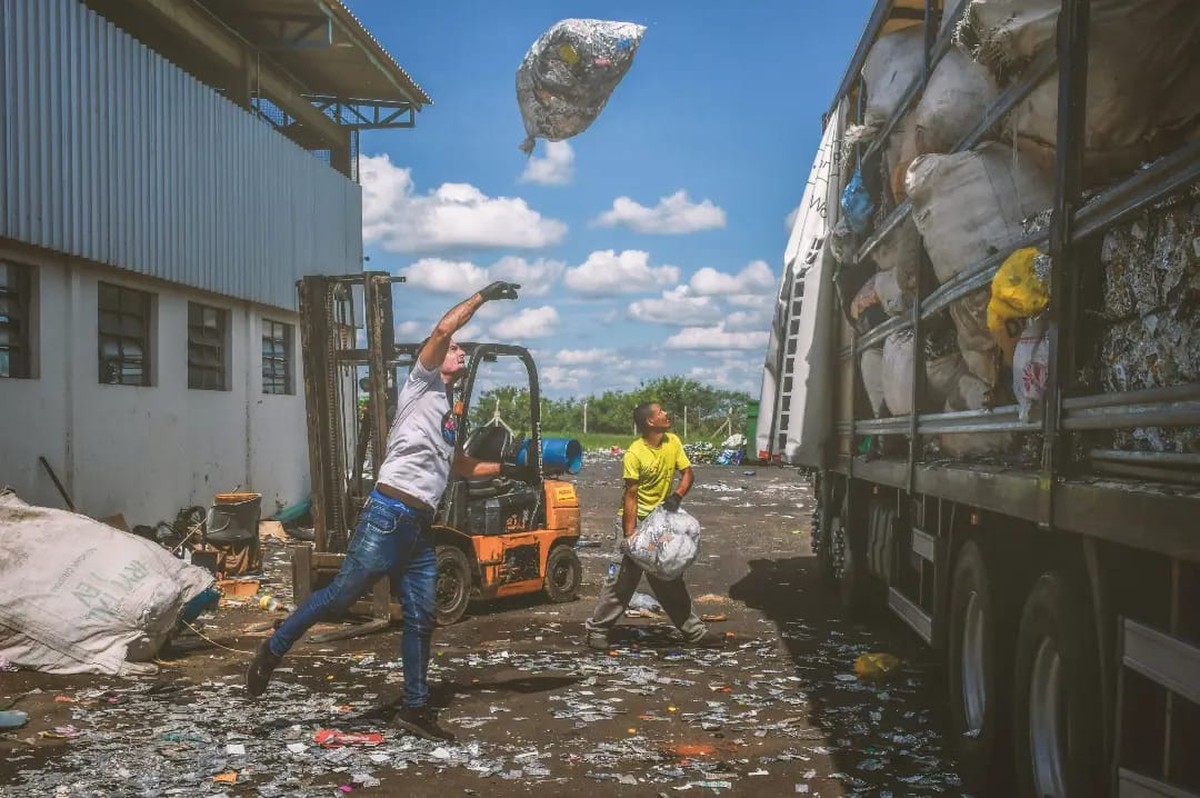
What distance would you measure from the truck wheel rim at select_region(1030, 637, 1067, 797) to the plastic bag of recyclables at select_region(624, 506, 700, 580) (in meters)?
3.70

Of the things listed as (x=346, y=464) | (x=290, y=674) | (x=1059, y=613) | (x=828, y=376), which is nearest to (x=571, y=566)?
(x=346, y=464)

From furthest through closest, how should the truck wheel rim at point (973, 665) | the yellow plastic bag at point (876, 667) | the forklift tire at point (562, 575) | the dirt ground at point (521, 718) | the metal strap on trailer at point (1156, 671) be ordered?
the forklift tire at point (562, 575), the yellow plastic bag at point (876, 667), the dirt ground at point (521, 718), the truck wheel rim at point (973, 665), the metal strap on trailer at point (1156, 671)

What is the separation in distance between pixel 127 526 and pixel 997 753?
10.7m

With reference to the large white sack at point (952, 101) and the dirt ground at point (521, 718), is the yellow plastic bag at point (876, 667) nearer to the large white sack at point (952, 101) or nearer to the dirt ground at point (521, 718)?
the dirt ground at point (521, 718)

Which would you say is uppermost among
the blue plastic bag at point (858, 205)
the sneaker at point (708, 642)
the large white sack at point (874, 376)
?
the blue plastic bag at point (858, 205)

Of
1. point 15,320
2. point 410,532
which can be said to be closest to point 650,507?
point 410,532

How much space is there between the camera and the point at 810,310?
28.4ft

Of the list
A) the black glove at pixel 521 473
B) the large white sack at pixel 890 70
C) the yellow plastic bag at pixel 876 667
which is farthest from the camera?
the black glove at pixel 521 473

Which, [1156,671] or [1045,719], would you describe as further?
[1045,719]

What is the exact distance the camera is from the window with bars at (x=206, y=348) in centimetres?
1499

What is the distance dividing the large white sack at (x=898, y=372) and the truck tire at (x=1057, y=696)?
2160 mm

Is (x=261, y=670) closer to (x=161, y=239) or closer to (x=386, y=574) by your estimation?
(x=386, y=574)

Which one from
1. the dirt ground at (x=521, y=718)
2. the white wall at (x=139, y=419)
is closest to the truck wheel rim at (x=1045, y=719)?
the dirt ground at (x=521, y=718)

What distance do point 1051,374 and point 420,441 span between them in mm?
3254
